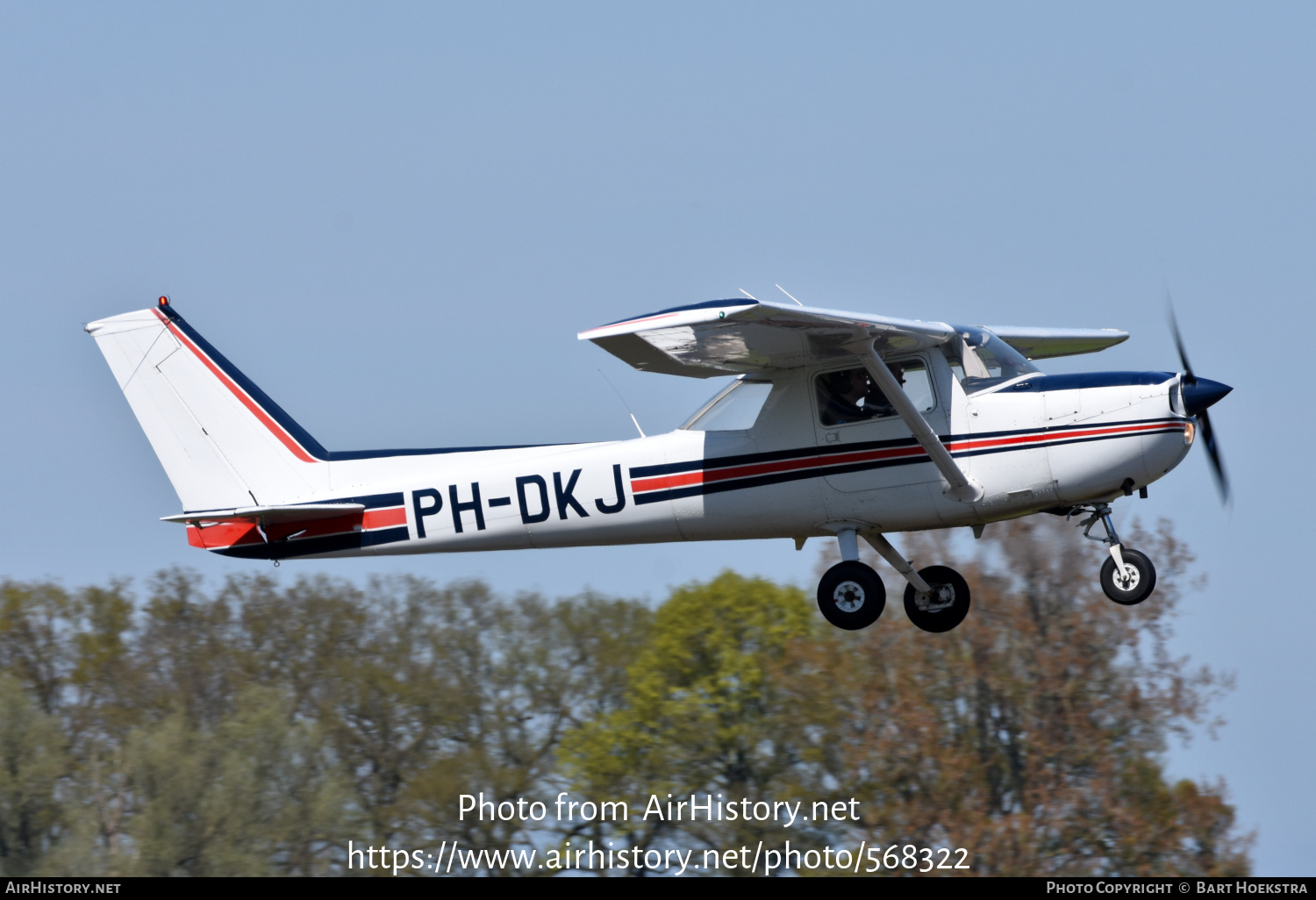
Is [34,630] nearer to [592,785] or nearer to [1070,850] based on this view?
[592,785]

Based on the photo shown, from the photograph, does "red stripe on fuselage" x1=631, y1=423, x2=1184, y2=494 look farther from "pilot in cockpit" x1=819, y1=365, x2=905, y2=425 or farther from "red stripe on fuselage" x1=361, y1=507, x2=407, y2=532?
"red stripe on fuselage" x1=361, y1=507, x2=407, y2=532

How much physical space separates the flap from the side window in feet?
Result: 14.6

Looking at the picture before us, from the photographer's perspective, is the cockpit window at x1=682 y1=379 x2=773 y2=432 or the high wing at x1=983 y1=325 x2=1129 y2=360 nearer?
the cockpit window at x1=682 y1=379 x2=773 y2=432

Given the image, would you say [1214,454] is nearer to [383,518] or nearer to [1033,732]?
[383,518]

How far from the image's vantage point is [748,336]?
40.5 ft

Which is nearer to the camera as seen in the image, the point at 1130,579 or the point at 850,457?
the point at 1130,579

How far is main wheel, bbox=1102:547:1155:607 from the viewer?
12.5m

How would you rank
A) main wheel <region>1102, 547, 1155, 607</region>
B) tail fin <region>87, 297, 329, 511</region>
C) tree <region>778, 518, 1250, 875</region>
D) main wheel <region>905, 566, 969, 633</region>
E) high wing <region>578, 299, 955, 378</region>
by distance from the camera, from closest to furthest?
high wing <region>578, 299, 955, 378</region> → main wheel <region>1102, 547, 1155, 607</region> → main wheel <region>905, 566, 969, 633</region> → tail fin <region>87, 297, 329, 511</region> → tree <region>778, 518, 1250, 875</region>

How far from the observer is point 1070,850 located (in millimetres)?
28797

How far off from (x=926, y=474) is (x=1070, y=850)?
1856cm

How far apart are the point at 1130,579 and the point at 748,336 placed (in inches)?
146

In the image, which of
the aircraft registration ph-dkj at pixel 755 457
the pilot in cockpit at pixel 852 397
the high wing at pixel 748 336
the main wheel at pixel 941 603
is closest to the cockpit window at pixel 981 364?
the aircraft registration ph-dkj at pixel 755 457

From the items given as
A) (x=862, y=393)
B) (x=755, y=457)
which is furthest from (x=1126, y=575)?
(x=755, y=457)

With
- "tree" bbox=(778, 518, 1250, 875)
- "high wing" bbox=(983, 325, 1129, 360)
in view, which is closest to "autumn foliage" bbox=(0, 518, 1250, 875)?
"tree" bbox=(778, 518, 1250, 875)
